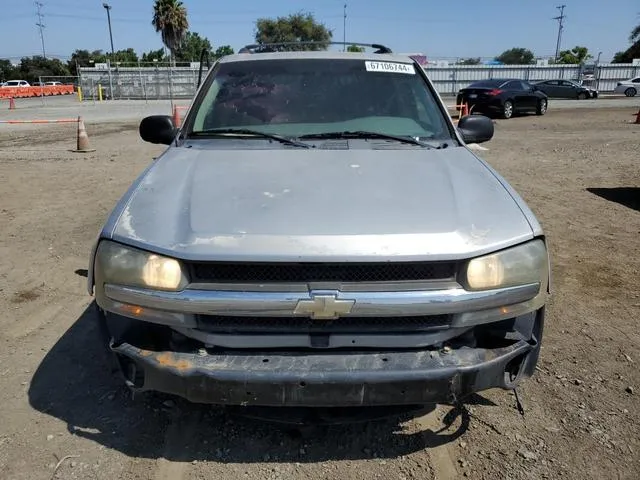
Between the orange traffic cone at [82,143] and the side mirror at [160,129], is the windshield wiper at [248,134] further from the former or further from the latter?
the orange traffic cone at [82,143]

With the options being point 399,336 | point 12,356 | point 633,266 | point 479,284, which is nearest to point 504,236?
point 479,284

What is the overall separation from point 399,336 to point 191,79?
→ 3769 centimetres

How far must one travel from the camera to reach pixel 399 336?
223cm

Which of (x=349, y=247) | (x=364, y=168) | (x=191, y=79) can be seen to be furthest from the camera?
(x=191, y=79)

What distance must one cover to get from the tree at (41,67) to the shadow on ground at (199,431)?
90302 millimetres

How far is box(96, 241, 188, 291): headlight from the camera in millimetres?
2152

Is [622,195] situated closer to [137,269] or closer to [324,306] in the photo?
[324,306]

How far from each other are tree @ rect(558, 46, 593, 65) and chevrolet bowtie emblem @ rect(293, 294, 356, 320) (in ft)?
277

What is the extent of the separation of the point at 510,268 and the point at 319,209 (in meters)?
0.83

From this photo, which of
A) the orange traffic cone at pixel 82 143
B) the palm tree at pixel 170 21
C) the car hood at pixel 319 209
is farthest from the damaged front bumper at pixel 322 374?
the palm tree at pixel 170 21

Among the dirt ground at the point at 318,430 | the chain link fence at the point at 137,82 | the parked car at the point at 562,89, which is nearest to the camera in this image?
the dirt ground at the point at 318,430

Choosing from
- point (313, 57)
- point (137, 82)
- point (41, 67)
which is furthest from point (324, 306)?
point (41, 67)

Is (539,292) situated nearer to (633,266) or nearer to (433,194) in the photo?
(433,194)

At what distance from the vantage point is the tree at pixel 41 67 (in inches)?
3226
